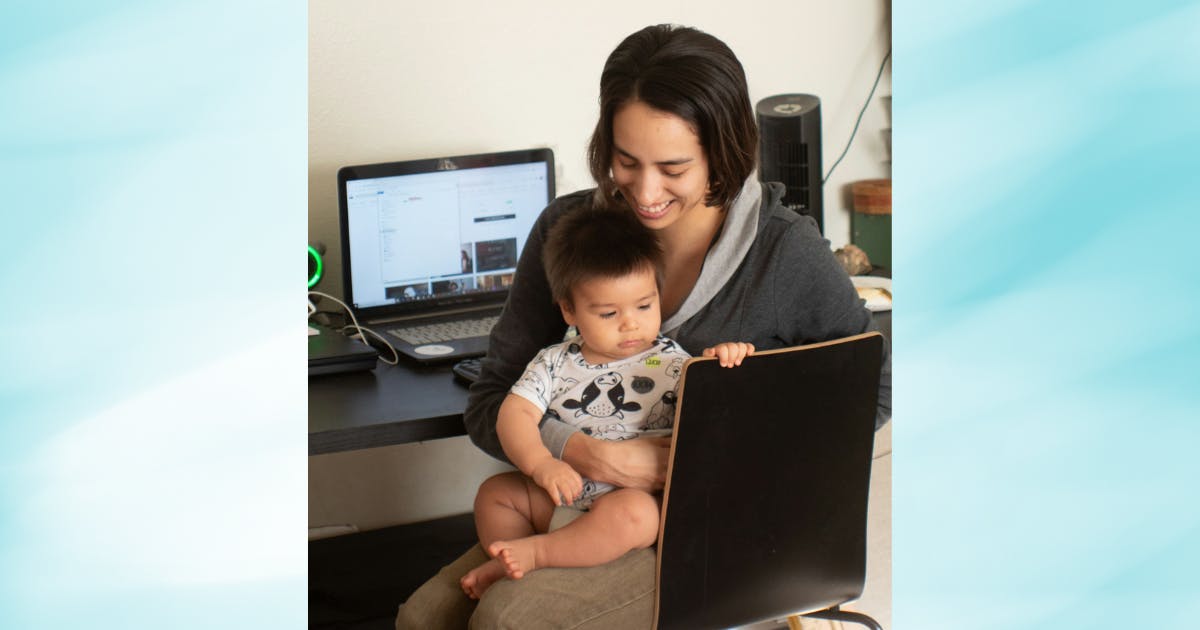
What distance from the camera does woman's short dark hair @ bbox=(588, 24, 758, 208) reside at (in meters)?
1.26

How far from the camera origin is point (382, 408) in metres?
1.55

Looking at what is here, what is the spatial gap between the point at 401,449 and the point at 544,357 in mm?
1133

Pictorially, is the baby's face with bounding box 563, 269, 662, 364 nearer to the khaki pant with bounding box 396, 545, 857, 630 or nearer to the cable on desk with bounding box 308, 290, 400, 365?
the khaki pant with bounding box 396, 545, 857, 630

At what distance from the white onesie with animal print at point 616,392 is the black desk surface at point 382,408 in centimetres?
18

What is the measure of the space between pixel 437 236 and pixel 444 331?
0.19m

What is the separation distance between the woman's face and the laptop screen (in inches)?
29.8

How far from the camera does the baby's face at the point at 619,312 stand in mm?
1288

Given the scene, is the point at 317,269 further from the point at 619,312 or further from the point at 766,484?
the point at 766,484

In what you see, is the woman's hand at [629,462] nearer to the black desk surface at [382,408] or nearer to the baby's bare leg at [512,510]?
the baby's bare leg at [512,510]

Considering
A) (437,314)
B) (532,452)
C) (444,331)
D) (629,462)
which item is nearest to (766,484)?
(629,462)
